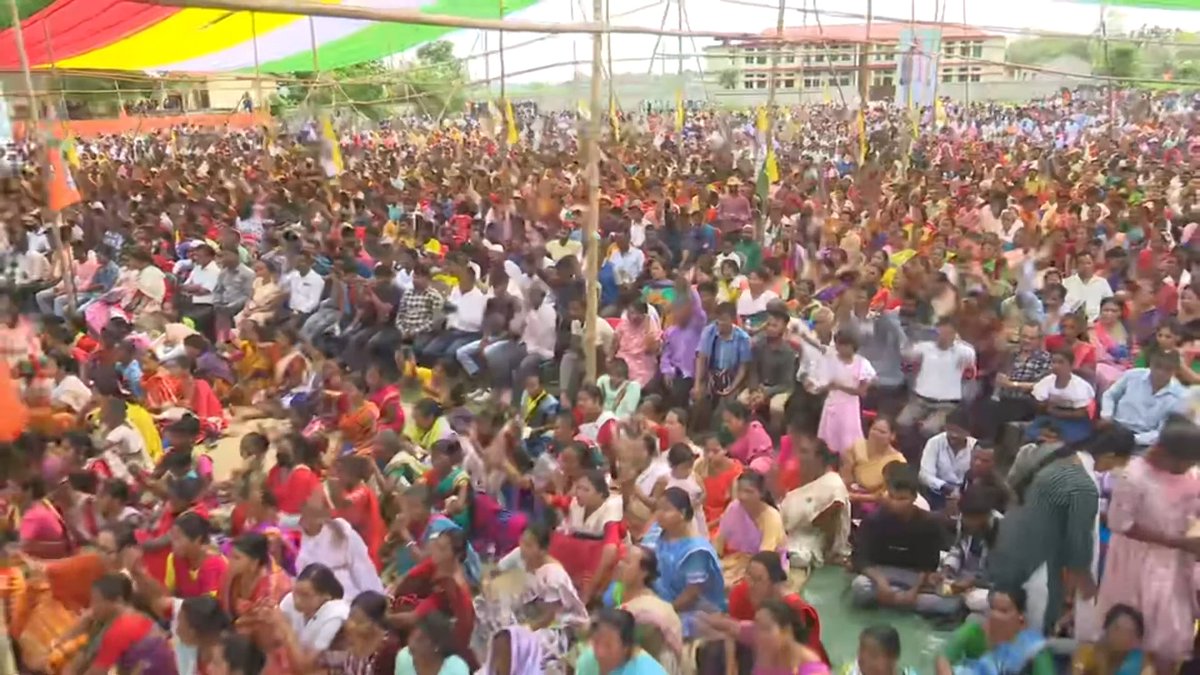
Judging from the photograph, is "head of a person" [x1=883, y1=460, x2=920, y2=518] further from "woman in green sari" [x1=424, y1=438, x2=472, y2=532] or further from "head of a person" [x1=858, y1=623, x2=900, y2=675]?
"woman in green sari" [x1=424, y1=438, x2=472, y2=532]

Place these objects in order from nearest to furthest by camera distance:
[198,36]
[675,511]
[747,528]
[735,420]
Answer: [675,511] → [747,528] → [735,420] → [198,36]

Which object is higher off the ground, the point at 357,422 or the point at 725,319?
the point at 725,319

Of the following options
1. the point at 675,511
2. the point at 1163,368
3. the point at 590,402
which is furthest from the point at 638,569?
the point at 1163,368

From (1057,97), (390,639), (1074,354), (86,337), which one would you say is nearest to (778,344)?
(1074,354)

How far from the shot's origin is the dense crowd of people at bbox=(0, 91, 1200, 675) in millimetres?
3898

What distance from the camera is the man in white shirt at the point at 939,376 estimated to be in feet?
20.5

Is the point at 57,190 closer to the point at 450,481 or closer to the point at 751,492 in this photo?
the point at 450,481

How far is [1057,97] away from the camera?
35062 mm

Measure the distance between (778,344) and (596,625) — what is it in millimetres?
3555

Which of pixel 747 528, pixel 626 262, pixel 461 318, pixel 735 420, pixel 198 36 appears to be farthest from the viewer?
pixel 198 36

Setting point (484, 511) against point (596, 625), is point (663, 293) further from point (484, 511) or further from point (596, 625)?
point (596, 625)

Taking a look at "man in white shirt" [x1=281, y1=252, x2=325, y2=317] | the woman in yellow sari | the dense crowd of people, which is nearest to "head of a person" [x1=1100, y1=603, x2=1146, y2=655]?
the dense crowd of people

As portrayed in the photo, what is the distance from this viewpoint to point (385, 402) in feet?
20.9

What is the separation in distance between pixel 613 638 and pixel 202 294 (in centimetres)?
724
